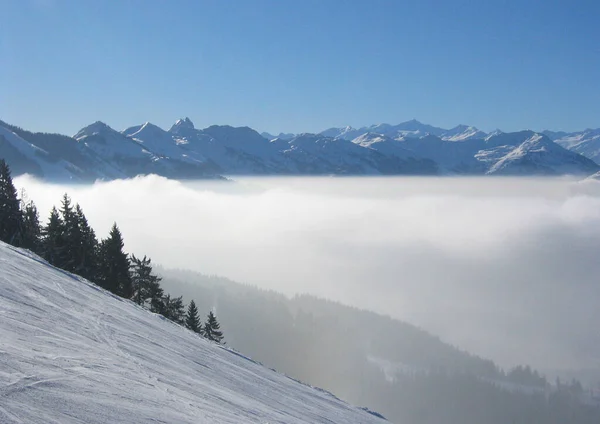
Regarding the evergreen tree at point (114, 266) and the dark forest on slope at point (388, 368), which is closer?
the evergreen tree at point (114, 266)

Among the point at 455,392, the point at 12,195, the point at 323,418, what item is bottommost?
the point at 455,392

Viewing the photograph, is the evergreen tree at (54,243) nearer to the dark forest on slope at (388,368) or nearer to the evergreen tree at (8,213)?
the evergreen tree at (8,213)

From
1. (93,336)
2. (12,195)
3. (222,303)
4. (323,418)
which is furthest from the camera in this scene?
(222,303)

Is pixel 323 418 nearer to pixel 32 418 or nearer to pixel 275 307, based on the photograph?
pixel 32 418

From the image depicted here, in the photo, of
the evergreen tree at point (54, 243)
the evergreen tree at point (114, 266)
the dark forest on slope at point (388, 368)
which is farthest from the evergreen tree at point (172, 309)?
the dark forest on slope at point (388, 368)

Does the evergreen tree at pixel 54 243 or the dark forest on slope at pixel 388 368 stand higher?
the evergreen tree at pixel 54 243

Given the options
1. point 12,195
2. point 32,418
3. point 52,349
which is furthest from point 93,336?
point 12,195

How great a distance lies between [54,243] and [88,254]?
290 cm

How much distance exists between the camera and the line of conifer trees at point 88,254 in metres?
35.5

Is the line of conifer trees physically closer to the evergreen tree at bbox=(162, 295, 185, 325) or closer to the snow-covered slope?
the evergreen tree at bbox=(162, 295, 185, 325)

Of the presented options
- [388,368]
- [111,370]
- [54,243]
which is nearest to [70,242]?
[54,243]

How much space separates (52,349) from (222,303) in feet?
452

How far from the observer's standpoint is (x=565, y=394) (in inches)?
4943

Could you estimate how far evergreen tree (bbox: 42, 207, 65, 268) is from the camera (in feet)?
115
